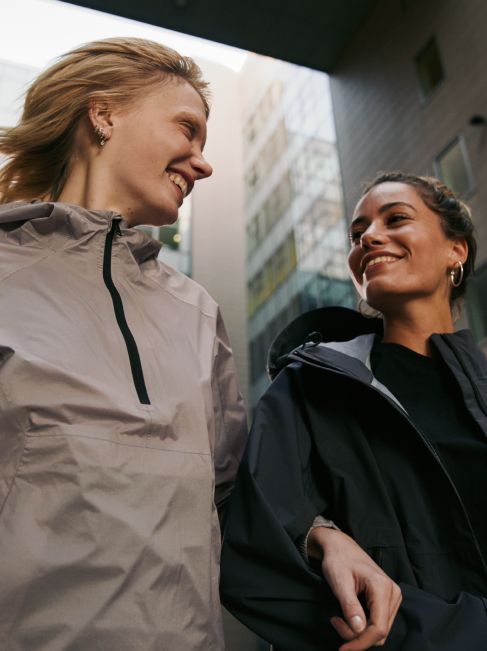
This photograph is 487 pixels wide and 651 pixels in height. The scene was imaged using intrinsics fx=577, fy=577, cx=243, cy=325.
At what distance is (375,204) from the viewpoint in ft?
7.96

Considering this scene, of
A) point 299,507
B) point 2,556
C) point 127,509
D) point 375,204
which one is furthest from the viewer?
point 375,204

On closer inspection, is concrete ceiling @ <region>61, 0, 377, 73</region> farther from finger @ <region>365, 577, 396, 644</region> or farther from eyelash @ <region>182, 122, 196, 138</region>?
finger @ <region>365, 577, 396, 644</region>

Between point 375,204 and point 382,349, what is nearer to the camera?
point 382,349

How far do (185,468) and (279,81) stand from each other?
1792cm

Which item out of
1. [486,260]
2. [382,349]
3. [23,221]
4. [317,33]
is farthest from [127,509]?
[317,33]

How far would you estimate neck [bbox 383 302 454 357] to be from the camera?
221 centimetres

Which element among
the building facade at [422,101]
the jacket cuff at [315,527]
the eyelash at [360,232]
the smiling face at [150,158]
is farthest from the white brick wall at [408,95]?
the jacket cuff at [315,527]

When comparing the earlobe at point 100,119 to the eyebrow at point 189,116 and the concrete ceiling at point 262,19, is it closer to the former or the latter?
the eyebrow at point 189,116

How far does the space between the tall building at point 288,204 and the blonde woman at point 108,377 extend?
11.9 meters

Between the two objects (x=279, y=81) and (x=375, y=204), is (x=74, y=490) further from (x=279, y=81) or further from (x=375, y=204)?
(x=279, y=81)

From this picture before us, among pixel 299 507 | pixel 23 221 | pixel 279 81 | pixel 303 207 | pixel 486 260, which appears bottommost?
pixel 303 207

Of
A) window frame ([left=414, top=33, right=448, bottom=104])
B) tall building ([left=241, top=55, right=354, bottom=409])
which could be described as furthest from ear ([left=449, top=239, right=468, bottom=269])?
tall building ([left=241, top=55, right=354, bottom=409])

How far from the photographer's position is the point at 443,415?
1.92 m

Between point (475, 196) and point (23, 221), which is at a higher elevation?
point (23, 221)
